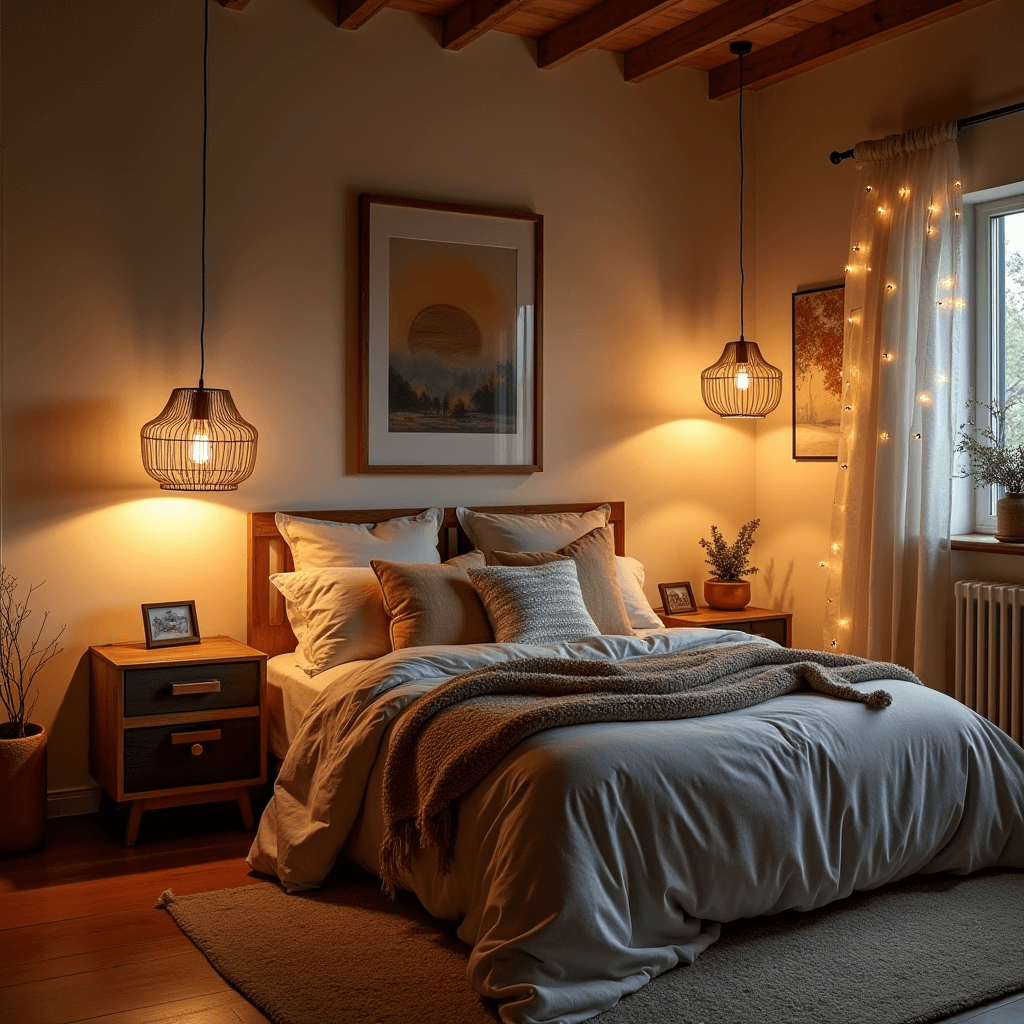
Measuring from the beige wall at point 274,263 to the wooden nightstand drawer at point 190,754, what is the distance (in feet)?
1.60

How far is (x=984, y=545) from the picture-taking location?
420 centimetres

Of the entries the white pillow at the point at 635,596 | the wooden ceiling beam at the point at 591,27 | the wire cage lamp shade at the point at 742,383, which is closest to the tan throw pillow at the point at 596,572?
the white pillow at the point at 635,596

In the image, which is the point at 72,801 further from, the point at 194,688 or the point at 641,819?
the point at 641,819

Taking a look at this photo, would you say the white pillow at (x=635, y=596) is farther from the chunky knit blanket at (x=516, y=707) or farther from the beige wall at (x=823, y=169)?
the chunky knit blanket at (x=516, y=707)

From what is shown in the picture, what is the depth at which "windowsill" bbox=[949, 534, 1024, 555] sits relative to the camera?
4086 millimetres

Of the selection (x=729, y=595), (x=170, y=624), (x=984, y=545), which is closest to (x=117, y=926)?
(x=170, y=624)

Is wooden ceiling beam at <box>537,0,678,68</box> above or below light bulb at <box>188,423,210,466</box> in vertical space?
above

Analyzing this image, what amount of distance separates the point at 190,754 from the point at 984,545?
114 inches

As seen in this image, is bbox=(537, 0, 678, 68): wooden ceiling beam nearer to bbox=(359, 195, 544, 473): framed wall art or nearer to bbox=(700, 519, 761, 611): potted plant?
bbox=(359, 195, 544, 473): framed wall art

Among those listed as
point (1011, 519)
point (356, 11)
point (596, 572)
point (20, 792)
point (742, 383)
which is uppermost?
point (356, 11)

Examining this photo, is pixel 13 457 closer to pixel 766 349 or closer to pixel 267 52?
pixel 267 52

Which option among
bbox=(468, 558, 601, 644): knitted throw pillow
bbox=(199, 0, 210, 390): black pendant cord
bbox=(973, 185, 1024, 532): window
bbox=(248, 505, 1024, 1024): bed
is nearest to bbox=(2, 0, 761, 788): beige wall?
bbox=(199, 0, 210, 390): black pendant cord

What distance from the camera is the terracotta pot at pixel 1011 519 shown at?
413cm

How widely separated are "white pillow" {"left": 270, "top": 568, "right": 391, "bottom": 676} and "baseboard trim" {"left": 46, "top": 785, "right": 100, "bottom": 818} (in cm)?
85
